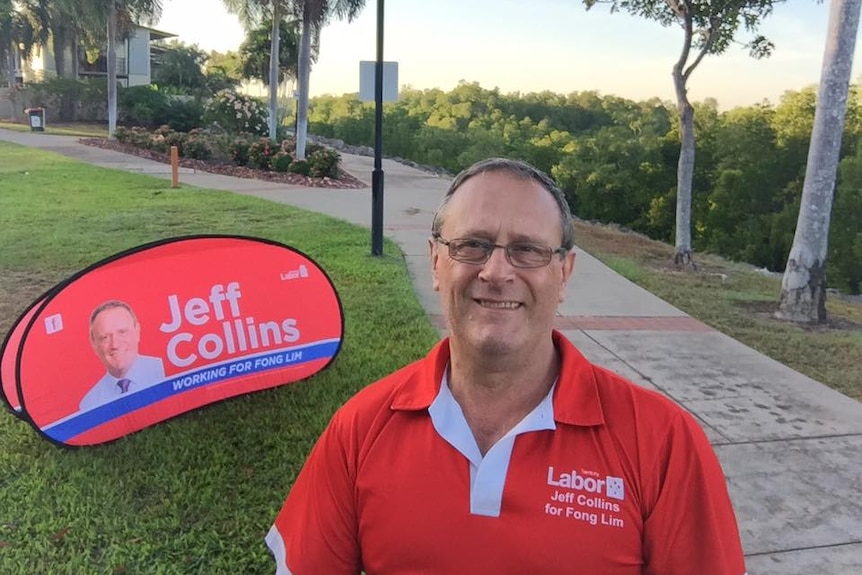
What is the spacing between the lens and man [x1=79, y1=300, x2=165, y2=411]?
12.1ft

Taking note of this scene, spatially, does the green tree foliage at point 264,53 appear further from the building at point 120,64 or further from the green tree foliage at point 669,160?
the building at point 120,64

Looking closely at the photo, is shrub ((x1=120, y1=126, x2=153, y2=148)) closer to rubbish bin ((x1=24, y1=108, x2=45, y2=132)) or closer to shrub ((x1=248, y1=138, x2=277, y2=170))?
shrub ((x1=248, y1=138, x2=277, y2=170))

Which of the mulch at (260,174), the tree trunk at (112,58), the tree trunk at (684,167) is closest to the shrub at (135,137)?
the mulch at (260,174)

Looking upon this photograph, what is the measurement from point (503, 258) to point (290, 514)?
2.55 feet

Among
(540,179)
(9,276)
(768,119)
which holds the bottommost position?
(9,276)

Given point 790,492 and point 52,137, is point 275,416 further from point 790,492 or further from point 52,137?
point 52,137

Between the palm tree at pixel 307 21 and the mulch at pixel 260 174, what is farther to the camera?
the palm tree at pixel 307 21

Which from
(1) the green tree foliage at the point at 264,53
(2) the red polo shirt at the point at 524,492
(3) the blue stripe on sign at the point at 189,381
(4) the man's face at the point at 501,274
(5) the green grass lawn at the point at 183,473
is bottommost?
(5) the green grass lawn at the point at 183,473

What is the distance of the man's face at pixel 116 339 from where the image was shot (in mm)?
3682

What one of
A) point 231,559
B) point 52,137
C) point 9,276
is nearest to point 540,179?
point 231,559

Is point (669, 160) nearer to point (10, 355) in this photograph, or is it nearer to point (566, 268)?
point (10, 355)

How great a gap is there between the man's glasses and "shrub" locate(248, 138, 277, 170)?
17.3 m

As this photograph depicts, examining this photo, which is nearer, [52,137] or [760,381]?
[760,381]

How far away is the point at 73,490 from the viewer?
340cm
